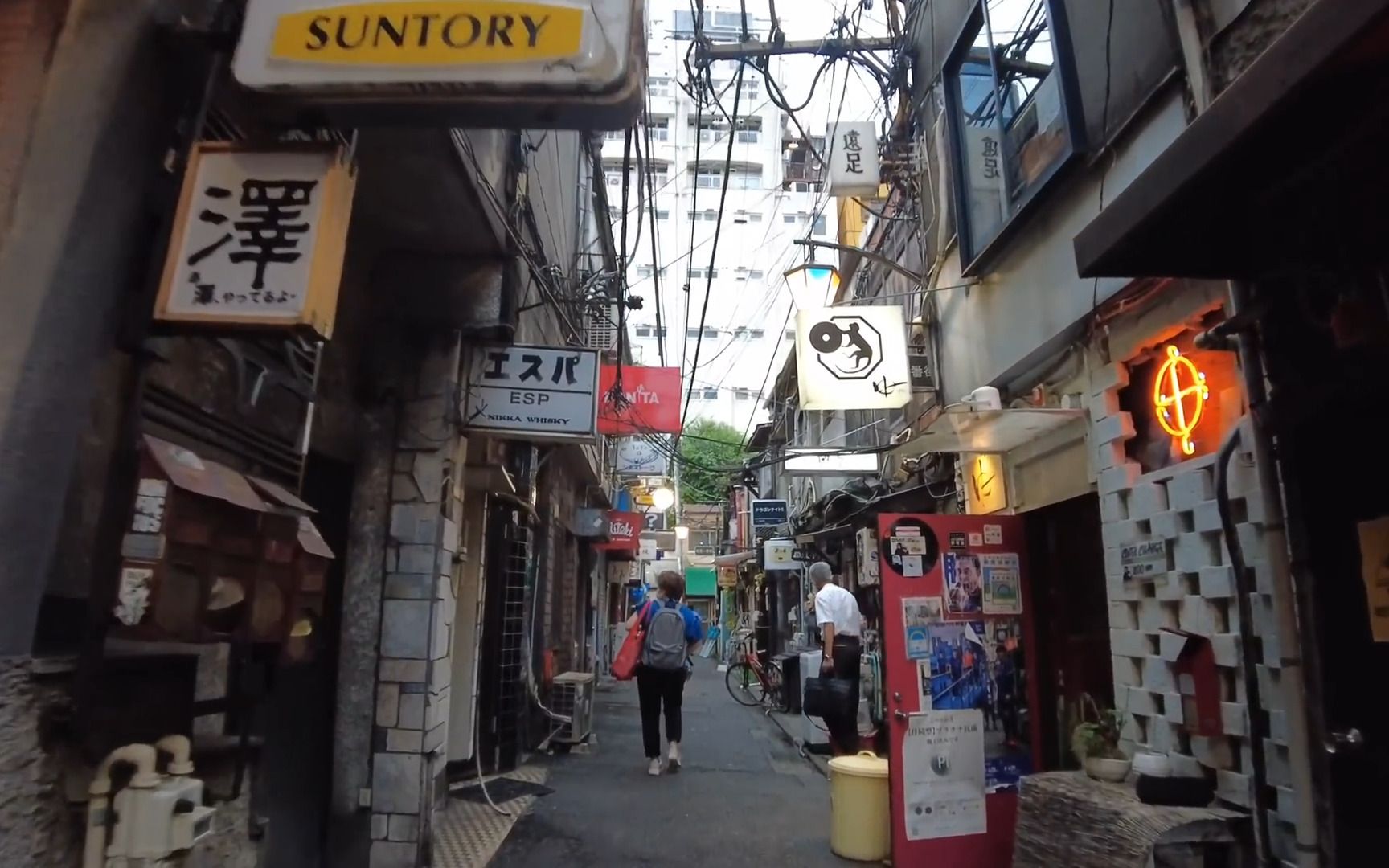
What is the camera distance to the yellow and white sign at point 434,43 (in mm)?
3041

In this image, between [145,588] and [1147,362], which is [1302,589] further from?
[145,588]

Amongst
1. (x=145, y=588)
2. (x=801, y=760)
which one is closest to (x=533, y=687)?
(x=801, y=760)

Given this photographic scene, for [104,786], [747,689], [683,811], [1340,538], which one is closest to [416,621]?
[683,811]

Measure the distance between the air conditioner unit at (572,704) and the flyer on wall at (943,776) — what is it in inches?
204

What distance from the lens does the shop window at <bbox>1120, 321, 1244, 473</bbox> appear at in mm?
4395

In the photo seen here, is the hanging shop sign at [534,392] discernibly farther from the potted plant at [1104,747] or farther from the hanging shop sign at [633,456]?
the hanging shop sign at [633,456]

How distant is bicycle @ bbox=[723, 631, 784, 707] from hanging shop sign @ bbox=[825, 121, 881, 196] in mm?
8465

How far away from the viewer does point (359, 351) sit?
6160 millimetres

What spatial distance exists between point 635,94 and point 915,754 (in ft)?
14.9

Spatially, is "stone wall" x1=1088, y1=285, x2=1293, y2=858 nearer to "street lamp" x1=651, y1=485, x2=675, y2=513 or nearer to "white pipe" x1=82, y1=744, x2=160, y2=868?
"white pipe" x1=82, y1=744, x2=160, y2=868

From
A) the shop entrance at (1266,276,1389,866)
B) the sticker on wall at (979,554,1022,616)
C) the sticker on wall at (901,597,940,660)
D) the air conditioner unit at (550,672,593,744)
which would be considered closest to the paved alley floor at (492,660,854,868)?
the air conditioner unit at (550,672,593,744)

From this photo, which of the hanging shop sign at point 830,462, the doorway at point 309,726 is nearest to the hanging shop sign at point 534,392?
the doorway at point 309,726

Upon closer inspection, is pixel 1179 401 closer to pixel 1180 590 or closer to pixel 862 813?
pixel 1180 590

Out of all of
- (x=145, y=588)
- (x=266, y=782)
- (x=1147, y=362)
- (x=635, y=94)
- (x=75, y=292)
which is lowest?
(x=266, y=782)
